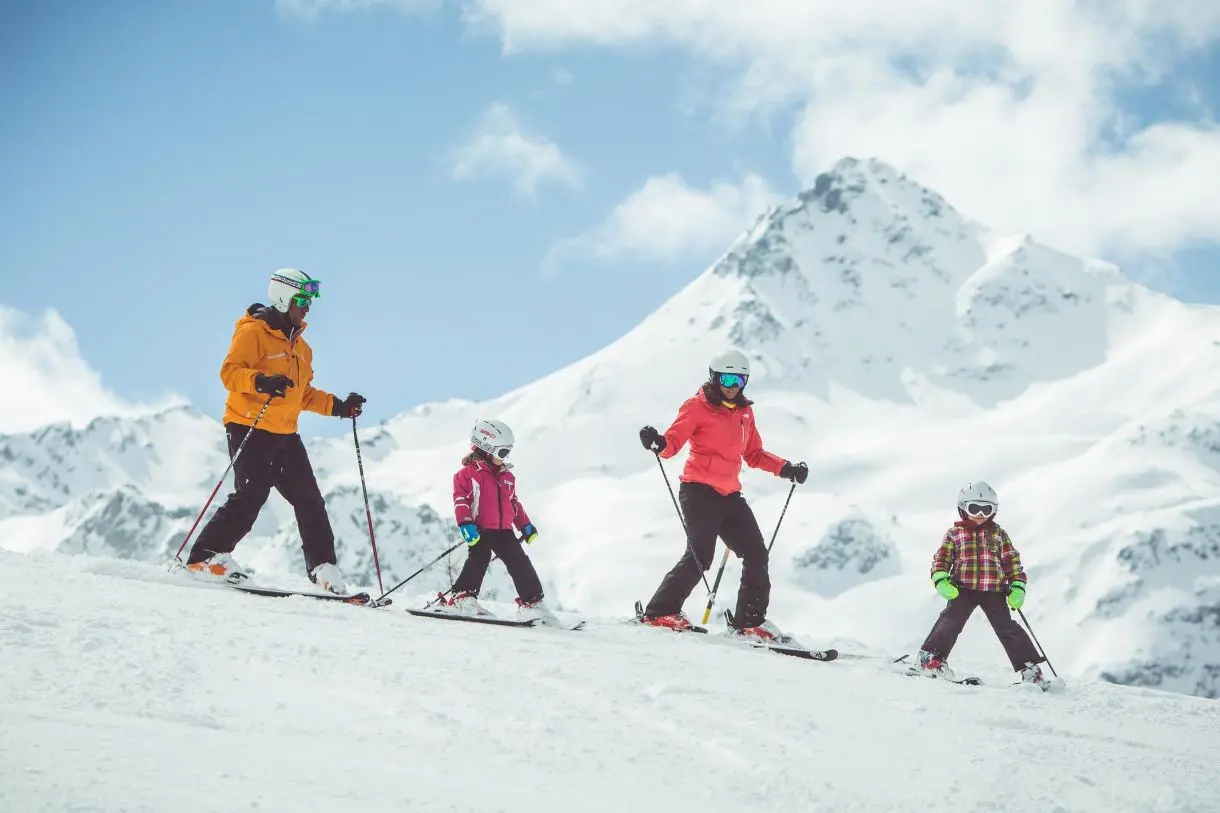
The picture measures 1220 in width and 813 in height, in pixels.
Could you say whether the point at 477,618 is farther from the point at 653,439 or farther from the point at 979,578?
the point at 979,578

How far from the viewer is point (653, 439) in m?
8.17

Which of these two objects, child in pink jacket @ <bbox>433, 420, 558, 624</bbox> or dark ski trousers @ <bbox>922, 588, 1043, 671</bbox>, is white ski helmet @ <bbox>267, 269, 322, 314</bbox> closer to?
child in pink jacket @ <bbox>433, 420, 558, 624</bbox>

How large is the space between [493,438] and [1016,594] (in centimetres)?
397

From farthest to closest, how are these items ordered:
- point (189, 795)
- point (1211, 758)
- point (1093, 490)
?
1. point (1093, 490)
2. point (1211, 758)
3. point (189, 795)

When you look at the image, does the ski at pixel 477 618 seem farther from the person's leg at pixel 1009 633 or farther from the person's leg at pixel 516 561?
the person's leg at pixel 1009 633

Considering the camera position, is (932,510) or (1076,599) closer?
(1076,599)

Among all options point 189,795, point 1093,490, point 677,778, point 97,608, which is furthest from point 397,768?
point 1093,490

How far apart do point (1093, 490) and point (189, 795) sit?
7850 inches

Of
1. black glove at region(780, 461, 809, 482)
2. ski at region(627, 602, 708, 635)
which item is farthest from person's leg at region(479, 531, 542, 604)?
black glove at region(780, 461, 809, 482)

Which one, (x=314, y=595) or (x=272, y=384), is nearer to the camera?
(x=272, y=384)

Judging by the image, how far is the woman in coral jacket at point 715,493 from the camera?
8164 mm

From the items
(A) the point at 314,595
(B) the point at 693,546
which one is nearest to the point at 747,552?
(B) the point at 693,546

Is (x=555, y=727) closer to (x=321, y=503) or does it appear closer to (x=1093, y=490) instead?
(x=321, y=503)

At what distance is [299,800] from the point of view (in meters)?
2.92
